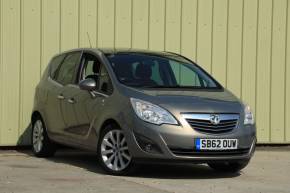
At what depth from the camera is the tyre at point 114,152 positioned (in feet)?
29.3

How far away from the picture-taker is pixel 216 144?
→ 28.9 ft

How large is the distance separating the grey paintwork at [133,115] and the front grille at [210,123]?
6 centimetres

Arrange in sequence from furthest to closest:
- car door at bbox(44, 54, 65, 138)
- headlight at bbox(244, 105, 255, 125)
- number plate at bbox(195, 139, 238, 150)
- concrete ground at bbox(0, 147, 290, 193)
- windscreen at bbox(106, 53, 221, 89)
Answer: car door at bbox(44, 54, 65, 138), windscreen at bbox(106, 53, 221, 89), headlight at bbox(244, 105, 255, 125), number plate at bbox(195, 139, 238, 150), concrete ground at bbox(0, 147, 290, 193)

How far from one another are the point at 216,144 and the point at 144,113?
3.01 feet

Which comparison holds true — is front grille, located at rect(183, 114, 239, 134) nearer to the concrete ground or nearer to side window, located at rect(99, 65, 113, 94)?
the concrete ground

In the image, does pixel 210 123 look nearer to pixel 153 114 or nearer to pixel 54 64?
pixel 153 114

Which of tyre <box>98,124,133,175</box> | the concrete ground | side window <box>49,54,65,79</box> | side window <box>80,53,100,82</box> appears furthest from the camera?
side window <box>49,54,65,79</box>

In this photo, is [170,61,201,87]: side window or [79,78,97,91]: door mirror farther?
[170,61,201,87]: side window

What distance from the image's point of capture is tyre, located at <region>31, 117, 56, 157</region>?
10.9 metres

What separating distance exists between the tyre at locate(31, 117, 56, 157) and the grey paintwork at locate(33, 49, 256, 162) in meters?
0.40

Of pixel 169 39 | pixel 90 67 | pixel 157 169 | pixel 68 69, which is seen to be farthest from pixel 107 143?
pixel 169 39

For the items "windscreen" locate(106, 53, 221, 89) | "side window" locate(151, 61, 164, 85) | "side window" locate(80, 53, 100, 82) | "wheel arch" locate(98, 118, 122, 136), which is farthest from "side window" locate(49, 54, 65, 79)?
"wheel arch" locate(98, 118, 122, 136)

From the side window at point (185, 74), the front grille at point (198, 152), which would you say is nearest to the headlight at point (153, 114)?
the front grille at point (198, 152)

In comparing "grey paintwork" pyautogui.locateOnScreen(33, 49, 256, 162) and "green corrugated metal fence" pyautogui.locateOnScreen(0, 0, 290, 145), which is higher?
"green corrugated metal fence" pyautogui.locateOnScreen(0, 0, 290, 145)
